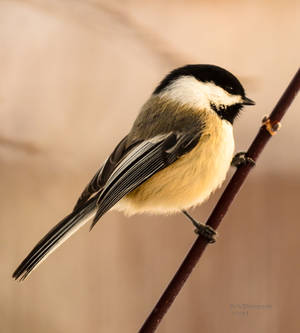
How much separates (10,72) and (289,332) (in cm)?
138

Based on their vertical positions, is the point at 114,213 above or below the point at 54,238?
below

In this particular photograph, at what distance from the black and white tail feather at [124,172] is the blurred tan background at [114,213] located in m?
0.46

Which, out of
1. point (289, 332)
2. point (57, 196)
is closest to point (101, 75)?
point (57, 196)

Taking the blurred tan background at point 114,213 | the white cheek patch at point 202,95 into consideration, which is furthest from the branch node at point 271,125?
the blurred tan background at point 114,213

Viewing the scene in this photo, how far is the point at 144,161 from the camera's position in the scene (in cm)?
164

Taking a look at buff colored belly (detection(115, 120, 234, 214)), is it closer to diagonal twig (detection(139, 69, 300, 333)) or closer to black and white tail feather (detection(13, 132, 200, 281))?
black and white tail feather (detection(13, 132, 200, 281))

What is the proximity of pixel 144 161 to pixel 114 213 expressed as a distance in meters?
0.68

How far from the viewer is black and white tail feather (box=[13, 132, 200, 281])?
5.14ft

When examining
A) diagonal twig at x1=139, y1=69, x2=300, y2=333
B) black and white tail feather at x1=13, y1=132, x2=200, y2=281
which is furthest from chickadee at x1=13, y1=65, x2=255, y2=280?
diagonal twig at x1=139, y1=69, x2=300, y2=333

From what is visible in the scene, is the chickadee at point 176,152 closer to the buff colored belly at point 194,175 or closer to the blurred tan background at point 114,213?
the buff colored belly at point 194,175

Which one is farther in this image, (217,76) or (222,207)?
(217,76)

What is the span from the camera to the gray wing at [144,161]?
1.60 meters

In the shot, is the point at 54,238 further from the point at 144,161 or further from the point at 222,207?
the point at 222,207

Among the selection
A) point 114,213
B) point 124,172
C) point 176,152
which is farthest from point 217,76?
point 114,213
